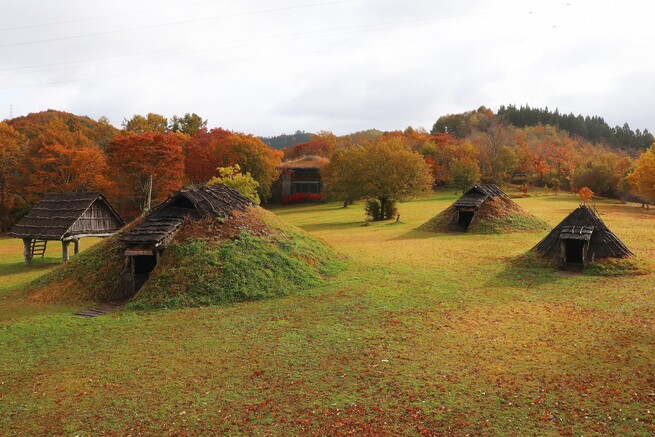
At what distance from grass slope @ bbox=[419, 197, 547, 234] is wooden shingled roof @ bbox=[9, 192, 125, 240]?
23.9m

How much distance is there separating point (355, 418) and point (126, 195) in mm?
53205

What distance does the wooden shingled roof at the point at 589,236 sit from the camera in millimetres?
21750

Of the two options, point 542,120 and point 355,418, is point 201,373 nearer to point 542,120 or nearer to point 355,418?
point 355,418

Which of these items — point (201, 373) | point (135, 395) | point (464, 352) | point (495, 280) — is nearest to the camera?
point (135, 395)

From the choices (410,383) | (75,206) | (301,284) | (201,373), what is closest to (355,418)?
(410,383)

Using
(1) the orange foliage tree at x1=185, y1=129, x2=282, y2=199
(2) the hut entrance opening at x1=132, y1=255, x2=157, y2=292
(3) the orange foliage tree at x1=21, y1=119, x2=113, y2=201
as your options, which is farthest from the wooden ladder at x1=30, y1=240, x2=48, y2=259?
(1) the orange foliage tree at x1=185, y1=129, x2=282, y2=199

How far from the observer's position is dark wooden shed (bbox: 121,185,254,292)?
19.6 meters

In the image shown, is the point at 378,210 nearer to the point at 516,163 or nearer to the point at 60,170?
the point at 60,170

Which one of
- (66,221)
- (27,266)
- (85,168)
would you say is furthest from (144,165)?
(66,221)

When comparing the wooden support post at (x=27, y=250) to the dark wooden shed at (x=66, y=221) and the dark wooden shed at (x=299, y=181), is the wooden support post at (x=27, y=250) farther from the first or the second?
the dark wooden shed at (x=299, y=181)

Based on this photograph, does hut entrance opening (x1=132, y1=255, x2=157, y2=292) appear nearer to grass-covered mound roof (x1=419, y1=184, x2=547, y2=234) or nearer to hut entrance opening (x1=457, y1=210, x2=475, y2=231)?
grass-covered mound roof (x1=419, y1=184, x2=547, y2=234)

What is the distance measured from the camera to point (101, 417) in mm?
9625

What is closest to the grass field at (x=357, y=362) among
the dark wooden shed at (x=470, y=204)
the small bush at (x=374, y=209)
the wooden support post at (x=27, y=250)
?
the wooden support post at (x=27, y=250)

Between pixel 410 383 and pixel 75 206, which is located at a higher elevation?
pixel 75 206
